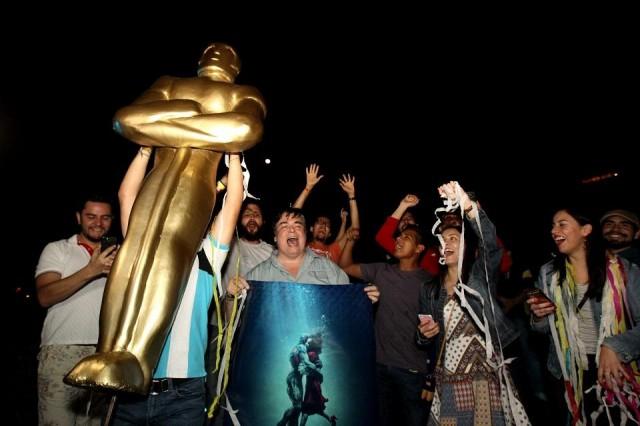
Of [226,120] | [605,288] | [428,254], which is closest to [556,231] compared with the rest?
[605,288]

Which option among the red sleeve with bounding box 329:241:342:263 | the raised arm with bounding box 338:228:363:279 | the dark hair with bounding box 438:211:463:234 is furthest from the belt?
the red sleeve with bounding box 329:241:342:263

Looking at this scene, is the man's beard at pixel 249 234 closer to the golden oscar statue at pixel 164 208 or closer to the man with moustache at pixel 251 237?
the man with moustache at pixel 251 237

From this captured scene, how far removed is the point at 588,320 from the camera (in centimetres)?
261

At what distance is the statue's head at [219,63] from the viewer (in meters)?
1.85

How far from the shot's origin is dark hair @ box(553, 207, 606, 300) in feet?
8.53

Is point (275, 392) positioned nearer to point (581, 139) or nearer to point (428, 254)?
point (428, 254)

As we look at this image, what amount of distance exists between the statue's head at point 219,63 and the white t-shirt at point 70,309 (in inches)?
73.2

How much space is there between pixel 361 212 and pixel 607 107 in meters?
5.07

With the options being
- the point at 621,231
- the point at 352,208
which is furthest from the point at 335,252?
the point at 621,231

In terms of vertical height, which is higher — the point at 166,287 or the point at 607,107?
the point at 607,107

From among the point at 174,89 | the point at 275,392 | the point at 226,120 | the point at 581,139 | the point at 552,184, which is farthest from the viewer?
the point at 552,184

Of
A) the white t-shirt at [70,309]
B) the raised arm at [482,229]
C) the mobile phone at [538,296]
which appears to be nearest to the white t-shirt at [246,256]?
the white t-shirt at [70,309]

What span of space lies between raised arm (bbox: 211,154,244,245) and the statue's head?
1.41 feet

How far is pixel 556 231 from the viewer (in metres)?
2.81
